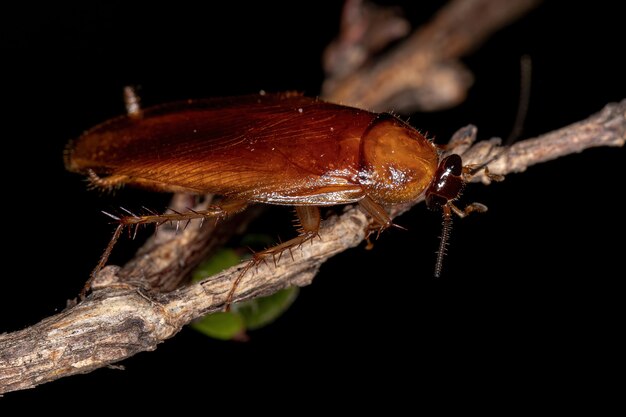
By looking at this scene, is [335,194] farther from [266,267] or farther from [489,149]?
[489,149]

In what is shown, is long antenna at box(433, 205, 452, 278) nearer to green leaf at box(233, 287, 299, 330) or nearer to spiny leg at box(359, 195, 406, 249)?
spiny leg at box(359, 195, 406, 249)

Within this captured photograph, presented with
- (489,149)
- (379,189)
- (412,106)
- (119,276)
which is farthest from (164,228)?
(412,106)

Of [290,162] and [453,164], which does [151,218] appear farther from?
[453,164]

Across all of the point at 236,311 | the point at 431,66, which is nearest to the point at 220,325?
the point at 236,311

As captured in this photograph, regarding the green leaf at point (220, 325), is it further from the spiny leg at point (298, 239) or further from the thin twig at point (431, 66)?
the thin twig at point (431, 66)

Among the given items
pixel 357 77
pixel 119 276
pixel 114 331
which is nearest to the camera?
pixel 114 331

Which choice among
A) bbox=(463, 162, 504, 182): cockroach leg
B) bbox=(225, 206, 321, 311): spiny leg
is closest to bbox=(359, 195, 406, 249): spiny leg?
bbox=(225, 206, 321, 311): spiny leg

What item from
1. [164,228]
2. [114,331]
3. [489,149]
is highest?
[489,149]
